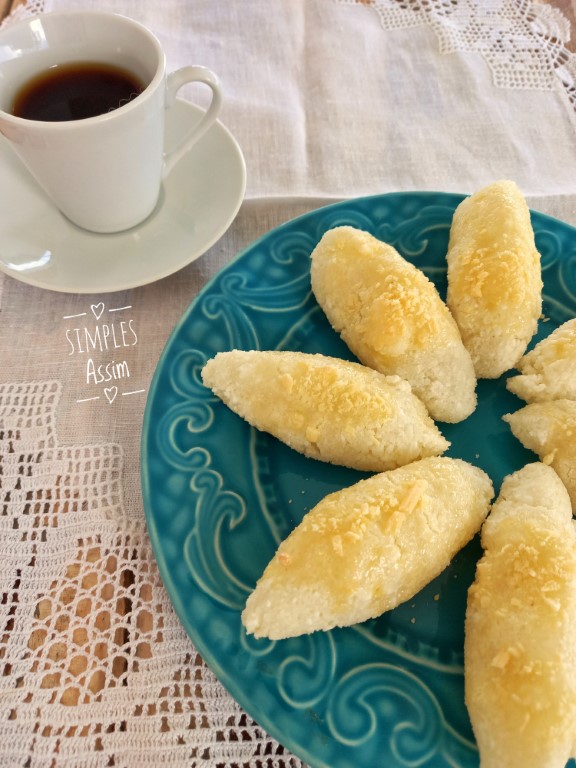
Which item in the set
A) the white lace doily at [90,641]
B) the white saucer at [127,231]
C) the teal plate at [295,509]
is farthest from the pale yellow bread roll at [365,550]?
the white saucer at [127,231]

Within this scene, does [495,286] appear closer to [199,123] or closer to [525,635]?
[525,635]

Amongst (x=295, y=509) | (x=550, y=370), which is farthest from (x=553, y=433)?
(x=295, y=509)

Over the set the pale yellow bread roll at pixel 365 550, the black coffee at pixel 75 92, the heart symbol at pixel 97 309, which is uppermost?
the black coffee at pixel 75 92

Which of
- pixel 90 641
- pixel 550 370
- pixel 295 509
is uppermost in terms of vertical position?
pixel 550 370

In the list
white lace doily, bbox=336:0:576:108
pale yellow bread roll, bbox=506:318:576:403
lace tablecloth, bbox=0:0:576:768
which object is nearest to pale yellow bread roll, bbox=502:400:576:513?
pale yellow bread roll, bbox=506:318:576:403

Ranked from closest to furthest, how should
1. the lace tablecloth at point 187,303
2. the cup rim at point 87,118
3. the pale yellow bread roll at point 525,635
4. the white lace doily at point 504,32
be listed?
the pale yellow bread roll at point 525,635
the lace tablecloth at point 187,303
the cup rim at point 87,118
the white lace doily at point 504,32

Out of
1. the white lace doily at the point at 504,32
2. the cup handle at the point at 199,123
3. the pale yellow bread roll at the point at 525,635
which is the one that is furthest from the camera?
the white lace doily at the point at 504,32

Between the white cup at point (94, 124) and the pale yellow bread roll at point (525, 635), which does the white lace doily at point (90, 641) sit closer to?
the pale yellow bread roll at point (525, 635)

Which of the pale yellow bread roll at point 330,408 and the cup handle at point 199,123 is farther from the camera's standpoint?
the cup handle at point 199,123
